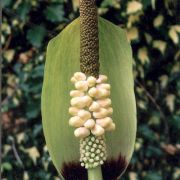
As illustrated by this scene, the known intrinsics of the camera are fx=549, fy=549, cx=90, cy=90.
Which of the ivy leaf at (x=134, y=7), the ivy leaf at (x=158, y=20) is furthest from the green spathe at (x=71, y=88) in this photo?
the ivy leaf at (x=158, y=20)

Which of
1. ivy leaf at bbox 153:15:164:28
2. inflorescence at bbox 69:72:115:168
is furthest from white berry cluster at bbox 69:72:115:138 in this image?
ivy leaf at bbox 153:15:164:28

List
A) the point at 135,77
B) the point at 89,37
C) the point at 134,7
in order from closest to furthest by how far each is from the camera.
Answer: the point at 89,37, the point at 134,7, the point at 135,77

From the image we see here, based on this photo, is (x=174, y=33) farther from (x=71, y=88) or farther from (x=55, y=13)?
(x=71, y=88)

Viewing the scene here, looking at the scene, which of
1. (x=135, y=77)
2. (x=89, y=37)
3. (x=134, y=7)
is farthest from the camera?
(x=135, y=77)

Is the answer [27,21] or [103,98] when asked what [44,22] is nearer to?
[27,21]

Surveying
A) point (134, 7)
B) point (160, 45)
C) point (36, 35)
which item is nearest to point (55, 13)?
point (36, 35)

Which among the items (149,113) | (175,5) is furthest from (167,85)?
(175,5)

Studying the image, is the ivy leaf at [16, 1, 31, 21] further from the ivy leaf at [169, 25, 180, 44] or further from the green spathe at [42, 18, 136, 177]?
the green spathe at [42, 18, 136, 177]
